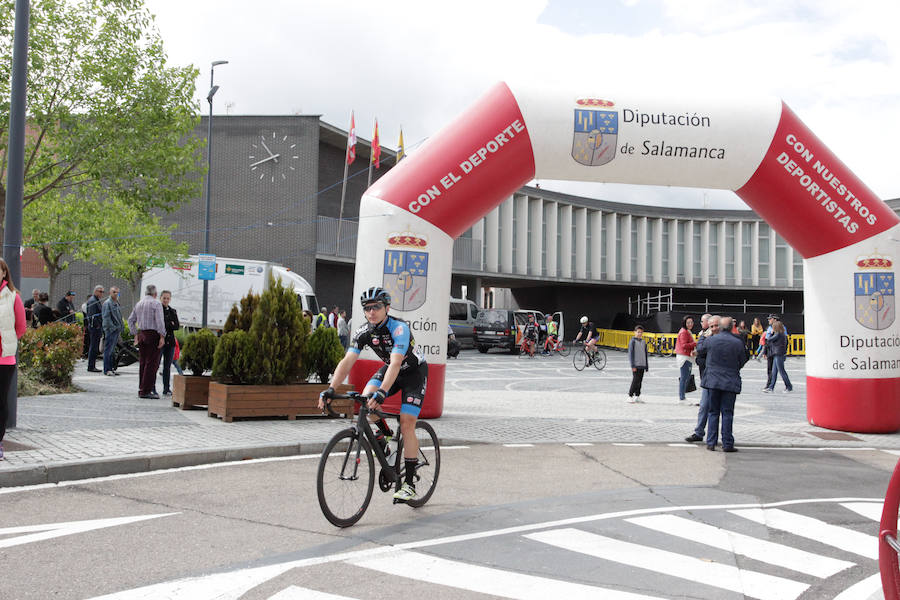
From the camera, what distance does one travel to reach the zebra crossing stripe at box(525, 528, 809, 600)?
15.0 ft

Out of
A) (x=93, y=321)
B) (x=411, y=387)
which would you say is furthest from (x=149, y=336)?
(x=411, y=387)

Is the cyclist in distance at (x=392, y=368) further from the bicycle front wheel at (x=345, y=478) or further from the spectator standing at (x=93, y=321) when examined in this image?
the spectator standing at (x=93, y=321)

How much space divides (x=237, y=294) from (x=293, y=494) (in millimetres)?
23240

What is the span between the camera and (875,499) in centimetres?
736

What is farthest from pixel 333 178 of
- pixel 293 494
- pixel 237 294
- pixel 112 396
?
pixel 293 494

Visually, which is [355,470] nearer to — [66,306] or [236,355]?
[236,355]

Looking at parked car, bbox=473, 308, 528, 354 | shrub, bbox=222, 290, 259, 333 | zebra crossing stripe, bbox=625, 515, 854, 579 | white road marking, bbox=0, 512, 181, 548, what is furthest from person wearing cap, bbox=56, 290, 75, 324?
parked car, bbox=473, 308, 528, 354

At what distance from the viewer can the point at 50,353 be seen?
42.7ft

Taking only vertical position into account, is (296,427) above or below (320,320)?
below

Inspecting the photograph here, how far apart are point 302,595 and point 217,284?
26229 mm

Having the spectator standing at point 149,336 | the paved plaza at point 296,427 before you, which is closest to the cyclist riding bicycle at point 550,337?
the paved plaza at point 296,427

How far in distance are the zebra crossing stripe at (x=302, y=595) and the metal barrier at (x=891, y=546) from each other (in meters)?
2.52

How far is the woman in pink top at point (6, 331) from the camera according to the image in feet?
24.4

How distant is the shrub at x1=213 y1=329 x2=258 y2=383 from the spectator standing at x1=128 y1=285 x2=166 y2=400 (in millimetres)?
2552
